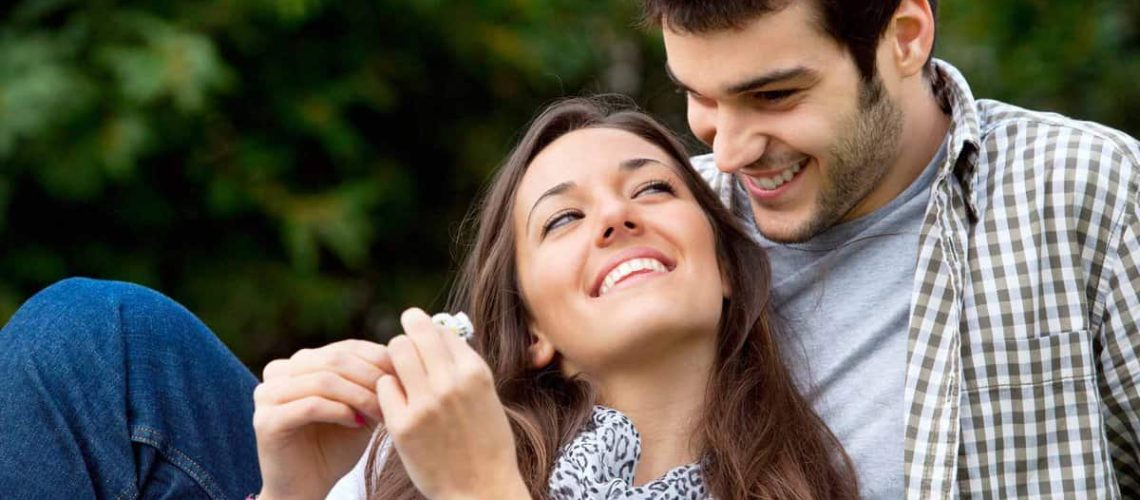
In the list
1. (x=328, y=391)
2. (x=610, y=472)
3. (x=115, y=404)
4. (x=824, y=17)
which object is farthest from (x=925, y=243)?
(x=115, y=404)

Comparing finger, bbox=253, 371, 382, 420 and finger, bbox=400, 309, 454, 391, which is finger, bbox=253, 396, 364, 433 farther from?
finger, bbox=400, 309, 454, 391

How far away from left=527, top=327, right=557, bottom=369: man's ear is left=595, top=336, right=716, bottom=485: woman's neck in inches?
4.8

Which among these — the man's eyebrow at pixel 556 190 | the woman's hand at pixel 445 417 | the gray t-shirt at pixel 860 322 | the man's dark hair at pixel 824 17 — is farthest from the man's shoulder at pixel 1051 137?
the woman's hand at pixel 445 417

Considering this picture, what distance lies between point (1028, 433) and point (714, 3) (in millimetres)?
860

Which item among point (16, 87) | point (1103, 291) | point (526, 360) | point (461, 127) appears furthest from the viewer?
point (461, 127)

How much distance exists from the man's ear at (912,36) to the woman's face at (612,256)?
0.44 metres

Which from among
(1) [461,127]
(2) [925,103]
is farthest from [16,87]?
(2) [925,103]

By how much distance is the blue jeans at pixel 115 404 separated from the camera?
2578mm

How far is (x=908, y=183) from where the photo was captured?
278cm

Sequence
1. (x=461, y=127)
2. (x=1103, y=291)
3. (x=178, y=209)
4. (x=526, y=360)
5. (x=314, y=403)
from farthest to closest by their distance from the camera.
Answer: (x=461, y=127) → (x=178, y=209) → (x=526, y=360) → (x=1103, y=291) → (x=314, y=403)

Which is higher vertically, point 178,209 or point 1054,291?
point 1054,291

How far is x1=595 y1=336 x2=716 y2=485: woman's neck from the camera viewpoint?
2559 mm

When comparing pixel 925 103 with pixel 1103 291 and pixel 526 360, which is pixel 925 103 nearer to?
pixel 1103 291

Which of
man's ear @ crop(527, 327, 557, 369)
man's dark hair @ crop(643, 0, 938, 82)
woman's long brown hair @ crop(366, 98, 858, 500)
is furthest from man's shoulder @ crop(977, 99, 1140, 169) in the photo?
man's ear @ crop(527, 327, 557, 369)
